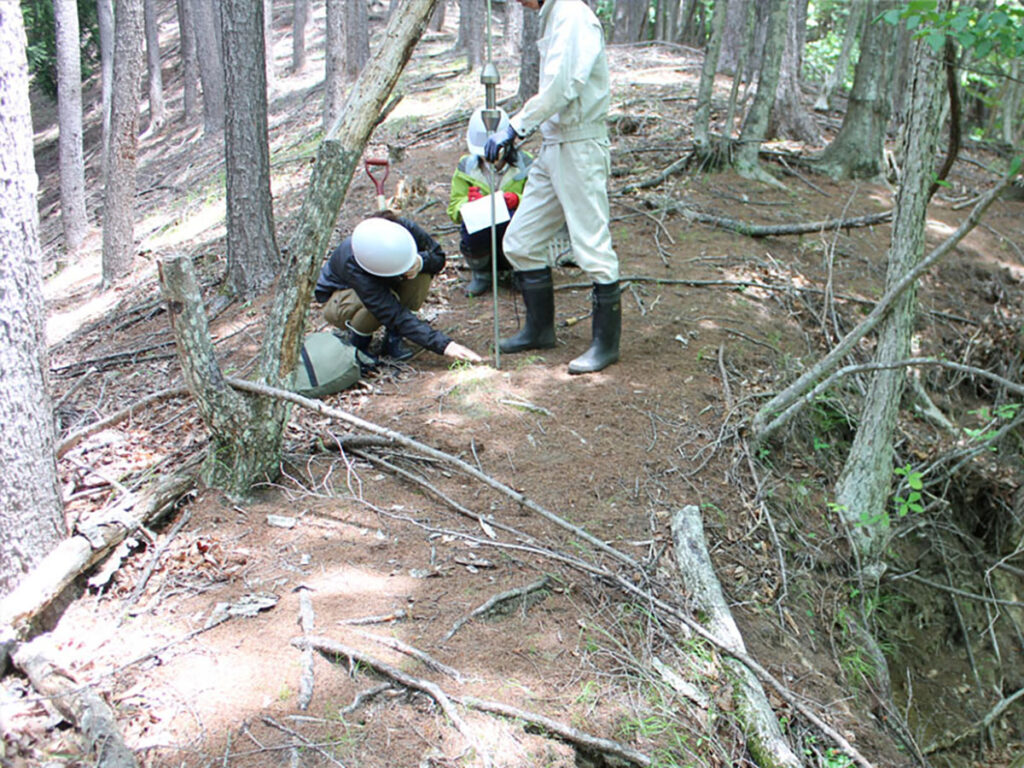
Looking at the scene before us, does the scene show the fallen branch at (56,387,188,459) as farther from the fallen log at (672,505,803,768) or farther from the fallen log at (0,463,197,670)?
the fallen log at (672,505,803,768)

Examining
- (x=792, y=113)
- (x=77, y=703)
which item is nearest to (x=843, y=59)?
(x=792, y=113)

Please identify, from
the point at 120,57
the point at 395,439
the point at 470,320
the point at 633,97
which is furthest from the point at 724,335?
the point at 120,57

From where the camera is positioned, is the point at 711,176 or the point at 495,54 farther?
the point at 495,54

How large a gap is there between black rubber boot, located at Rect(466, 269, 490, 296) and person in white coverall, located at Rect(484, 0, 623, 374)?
3.57ft

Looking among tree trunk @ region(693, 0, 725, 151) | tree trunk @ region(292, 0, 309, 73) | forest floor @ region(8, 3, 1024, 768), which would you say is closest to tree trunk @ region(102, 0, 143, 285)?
forest floor @ region(8, 3, 1024, 768)

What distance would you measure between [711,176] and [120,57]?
770 cm

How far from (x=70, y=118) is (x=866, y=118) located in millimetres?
11811

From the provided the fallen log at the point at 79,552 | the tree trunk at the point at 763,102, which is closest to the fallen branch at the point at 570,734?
the fallen log at the point at 79,552

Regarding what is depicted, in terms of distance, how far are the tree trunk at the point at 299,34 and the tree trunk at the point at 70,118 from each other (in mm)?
8943

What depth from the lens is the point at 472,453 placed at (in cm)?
411

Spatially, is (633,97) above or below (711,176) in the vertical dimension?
above

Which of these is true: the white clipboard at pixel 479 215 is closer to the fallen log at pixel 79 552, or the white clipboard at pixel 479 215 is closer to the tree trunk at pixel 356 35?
the fallen log at pixel 79 552

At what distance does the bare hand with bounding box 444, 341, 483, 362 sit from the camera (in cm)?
501

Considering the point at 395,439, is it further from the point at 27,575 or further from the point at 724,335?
the point at 724,335
